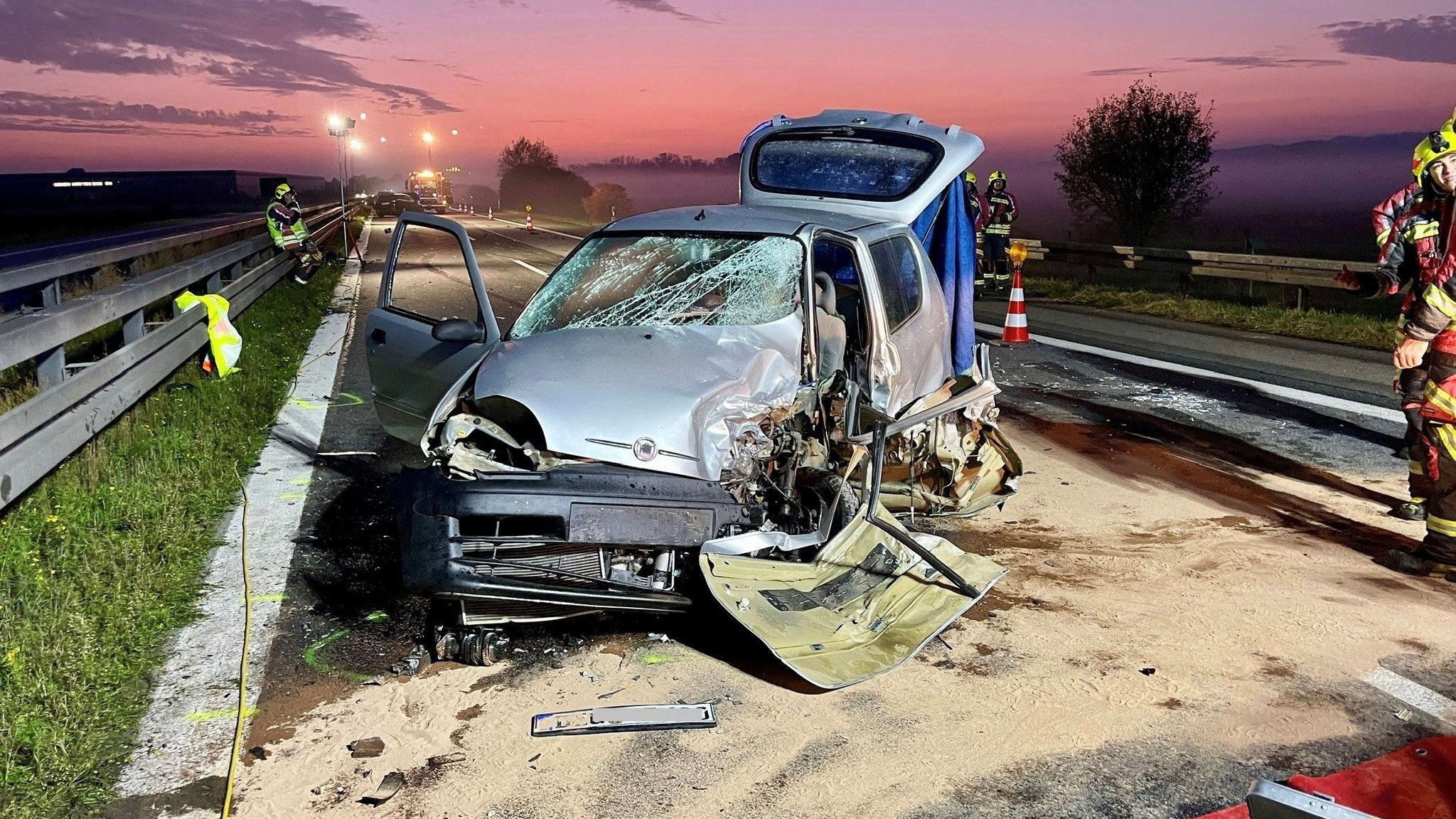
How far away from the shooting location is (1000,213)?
1856cm

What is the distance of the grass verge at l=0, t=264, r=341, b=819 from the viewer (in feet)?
11.3

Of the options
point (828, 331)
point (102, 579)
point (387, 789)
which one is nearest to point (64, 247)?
point (102, 579)

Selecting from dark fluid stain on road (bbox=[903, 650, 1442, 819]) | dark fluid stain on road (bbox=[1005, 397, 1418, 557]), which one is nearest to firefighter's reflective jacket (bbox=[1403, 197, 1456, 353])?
dark fluid stain on road (bbox=[1005, 397, 1418, 557])

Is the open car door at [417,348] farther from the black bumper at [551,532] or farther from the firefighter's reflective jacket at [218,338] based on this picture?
the firefighter's reflective jacket at [218,338]

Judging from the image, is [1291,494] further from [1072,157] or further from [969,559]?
[1072,157]

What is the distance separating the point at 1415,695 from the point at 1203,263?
13811 mm

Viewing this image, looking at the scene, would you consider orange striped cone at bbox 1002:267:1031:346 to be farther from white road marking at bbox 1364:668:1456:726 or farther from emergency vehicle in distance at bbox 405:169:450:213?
emergency vehicle in distance at bbox 405:169:450:213

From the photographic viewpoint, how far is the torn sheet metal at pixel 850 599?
4055 millimetres

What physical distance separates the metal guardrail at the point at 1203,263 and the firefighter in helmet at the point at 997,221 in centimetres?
77

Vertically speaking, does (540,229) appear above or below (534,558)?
above

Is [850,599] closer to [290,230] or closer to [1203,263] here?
[1203,263]

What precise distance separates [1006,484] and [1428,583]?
2.05 m

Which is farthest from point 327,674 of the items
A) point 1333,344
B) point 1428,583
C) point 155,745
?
point 1333,344

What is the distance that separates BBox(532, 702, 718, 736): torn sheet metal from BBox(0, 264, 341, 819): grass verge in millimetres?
1346
